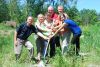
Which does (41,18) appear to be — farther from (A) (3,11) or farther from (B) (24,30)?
(A) (3,11)

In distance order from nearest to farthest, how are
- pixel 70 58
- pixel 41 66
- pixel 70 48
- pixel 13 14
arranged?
pixel 70 58
pixel 70 48
pixel 41 66
pixel 13 14

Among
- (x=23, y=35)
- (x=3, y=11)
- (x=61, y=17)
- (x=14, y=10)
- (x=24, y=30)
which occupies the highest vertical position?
(x=61, y=17)

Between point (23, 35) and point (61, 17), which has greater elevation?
point (61, 17)

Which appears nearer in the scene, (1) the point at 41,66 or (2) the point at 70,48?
(2) the point at 70,48

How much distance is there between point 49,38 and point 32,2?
6261 cm

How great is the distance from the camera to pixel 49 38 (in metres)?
11.9

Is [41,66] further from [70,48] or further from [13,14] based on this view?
[13,14]

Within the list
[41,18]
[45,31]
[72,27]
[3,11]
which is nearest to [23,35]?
[45,31]

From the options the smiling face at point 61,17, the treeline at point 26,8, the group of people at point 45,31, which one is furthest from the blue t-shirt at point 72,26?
the treeline at point 26,8

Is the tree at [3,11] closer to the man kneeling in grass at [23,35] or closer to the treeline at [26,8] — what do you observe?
the treeline at [26,8]

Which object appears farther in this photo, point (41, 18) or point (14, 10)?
point (14, 10)

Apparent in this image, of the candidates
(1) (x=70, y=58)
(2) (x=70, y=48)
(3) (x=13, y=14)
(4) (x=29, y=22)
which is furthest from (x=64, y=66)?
(3) (x=13, y=14)

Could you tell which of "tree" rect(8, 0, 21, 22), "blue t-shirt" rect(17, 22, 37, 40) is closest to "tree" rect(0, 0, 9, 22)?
"tree" rect(8, 0, 21, 22)

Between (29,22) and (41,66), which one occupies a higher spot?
(29,22)
